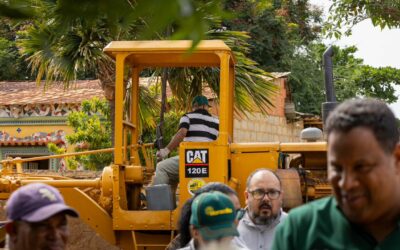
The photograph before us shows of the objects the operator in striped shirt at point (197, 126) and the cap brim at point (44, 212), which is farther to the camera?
the operator in striped shirt at point (197, 126)

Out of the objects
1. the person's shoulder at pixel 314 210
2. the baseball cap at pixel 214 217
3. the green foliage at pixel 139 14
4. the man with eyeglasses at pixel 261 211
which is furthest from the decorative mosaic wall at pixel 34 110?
the green foliage at pixel 139 14

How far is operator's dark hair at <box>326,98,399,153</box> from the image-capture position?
7.75 feet

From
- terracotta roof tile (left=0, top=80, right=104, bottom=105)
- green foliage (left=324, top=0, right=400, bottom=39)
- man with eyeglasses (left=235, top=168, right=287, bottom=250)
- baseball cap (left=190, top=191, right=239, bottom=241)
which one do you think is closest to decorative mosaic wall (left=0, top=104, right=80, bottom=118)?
terracotta roof tile (left=0, top=80, right=104, bottom=105)

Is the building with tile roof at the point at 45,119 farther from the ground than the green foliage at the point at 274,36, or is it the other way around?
the green foliage at the point at 274,36

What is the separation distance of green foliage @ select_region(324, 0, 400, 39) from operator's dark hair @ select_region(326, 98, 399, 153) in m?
10.5

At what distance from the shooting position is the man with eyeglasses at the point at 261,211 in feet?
19.5

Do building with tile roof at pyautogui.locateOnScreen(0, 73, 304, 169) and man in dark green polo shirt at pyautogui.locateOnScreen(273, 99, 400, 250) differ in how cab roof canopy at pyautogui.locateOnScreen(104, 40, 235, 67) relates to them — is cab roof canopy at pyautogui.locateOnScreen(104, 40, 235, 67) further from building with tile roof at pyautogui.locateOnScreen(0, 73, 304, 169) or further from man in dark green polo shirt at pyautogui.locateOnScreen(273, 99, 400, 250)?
building with tile roof at pyautogui.locateOnScreen(0, 73, 304, 169)

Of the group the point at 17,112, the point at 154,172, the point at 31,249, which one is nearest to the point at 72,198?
the point at 154,172

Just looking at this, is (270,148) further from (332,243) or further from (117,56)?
(332,243)

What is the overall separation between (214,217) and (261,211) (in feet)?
7.29

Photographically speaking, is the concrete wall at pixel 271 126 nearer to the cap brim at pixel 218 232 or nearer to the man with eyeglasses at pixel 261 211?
the man with eyeglasses at pixel 261 211

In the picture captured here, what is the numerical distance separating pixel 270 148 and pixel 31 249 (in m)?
5.65

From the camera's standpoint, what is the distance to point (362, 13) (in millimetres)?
13305

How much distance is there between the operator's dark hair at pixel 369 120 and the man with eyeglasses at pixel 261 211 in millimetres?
3525
